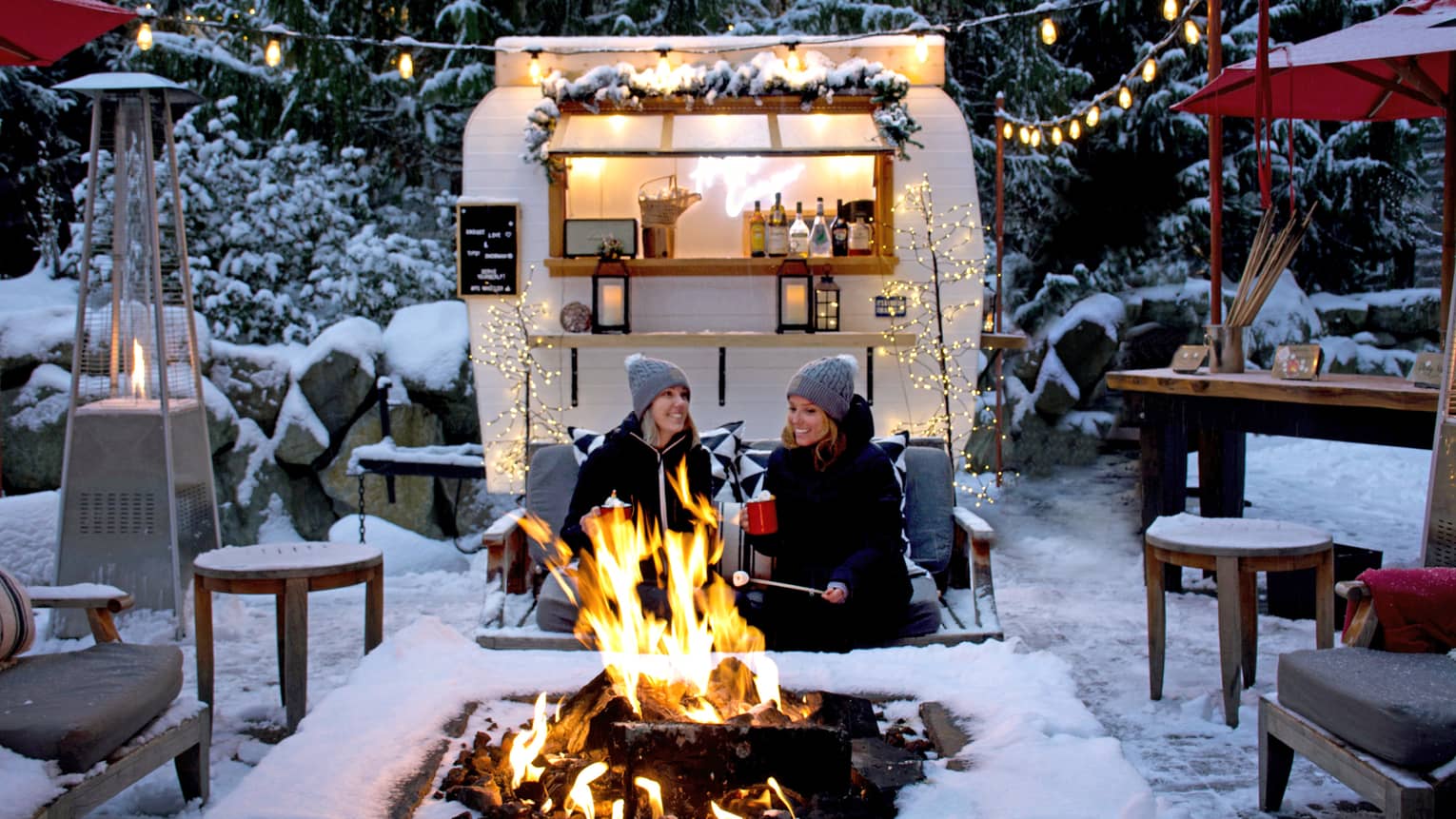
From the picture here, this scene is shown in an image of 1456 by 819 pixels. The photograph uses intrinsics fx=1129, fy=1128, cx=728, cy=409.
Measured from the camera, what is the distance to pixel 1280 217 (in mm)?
11406

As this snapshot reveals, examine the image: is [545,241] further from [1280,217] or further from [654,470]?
[1280,217]

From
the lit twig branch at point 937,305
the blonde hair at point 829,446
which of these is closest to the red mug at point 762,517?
the blonde hair at point 829,446

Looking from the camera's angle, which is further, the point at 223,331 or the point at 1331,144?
the point at 1331,144

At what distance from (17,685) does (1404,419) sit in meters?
4.42

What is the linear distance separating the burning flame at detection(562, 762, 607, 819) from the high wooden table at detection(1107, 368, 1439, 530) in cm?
316

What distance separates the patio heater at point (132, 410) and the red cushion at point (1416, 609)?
4414mm

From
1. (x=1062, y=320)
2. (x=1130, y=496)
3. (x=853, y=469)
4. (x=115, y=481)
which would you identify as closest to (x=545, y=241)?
(x=115, y=481)

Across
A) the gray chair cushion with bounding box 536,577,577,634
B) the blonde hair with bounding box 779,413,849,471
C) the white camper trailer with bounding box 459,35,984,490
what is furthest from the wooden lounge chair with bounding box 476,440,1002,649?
the white camper trailer with bounding box 459,35,984,490

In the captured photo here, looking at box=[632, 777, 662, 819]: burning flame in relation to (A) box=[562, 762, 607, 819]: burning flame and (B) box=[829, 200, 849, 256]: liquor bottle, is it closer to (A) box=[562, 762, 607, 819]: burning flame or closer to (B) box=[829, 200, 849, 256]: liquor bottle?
(A) box=[562, 762, 607, 819]: burning flame

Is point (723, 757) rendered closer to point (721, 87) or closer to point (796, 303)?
point (796, 303)

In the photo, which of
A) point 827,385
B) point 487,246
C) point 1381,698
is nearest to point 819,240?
point 487,246

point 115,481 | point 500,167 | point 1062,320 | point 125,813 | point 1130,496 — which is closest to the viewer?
point 125,813

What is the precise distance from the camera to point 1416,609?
265cm

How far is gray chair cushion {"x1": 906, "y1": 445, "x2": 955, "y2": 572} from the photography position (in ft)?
12.8
